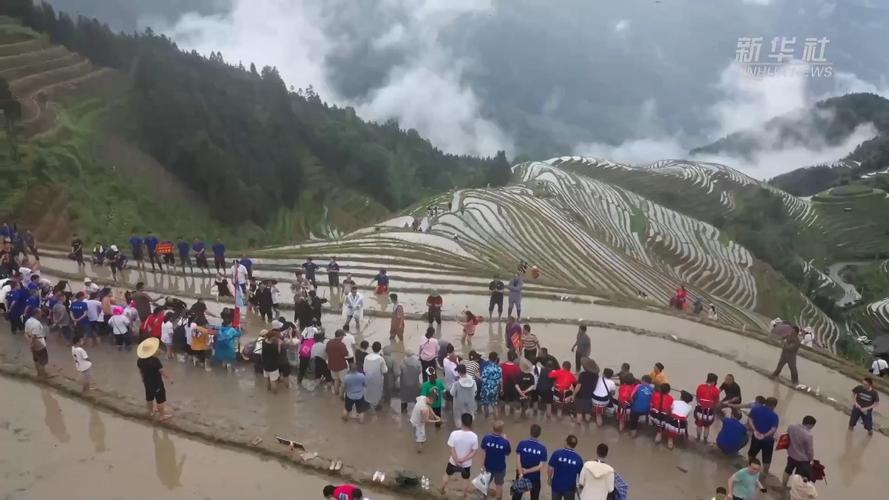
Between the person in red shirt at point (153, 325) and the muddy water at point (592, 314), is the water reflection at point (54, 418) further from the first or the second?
the muddy water at point (592, 314)

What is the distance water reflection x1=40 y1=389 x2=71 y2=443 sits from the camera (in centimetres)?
941

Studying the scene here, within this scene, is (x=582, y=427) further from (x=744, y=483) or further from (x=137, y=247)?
(x=137, y=247)

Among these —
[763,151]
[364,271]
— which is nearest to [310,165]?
[364,271]

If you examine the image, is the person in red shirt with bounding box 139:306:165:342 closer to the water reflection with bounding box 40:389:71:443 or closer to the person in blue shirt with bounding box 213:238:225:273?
the water reflection with bounding box 40:389:71:443

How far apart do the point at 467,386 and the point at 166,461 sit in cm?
461

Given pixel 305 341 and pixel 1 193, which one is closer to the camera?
pixel 305 341

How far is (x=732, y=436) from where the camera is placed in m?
9.45

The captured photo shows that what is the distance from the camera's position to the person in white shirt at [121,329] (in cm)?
1238

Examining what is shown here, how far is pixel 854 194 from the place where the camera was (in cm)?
9325

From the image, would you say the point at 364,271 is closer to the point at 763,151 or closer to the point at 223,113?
the point at 223,113

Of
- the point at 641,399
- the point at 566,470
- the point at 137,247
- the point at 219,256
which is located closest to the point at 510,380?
the point at 641,399

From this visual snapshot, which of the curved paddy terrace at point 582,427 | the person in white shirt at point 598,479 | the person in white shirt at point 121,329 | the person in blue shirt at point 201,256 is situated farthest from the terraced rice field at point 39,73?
the person in white shirt at point 598,479

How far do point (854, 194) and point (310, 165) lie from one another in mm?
81611

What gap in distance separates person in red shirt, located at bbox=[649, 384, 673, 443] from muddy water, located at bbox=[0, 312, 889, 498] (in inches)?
13.1
